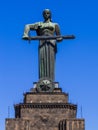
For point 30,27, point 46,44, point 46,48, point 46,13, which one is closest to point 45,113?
point 46,48

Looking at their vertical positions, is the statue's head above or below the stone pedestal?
above

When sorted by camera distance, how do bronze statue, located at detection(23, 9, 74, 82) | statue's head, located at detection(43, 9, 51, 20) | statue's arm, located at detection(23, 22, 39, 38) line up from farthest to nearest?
statue's head, located at detection(43, 9, 51, 20), statue's arm, located at detection(23, 22, 39, 38), bronze statue, located at detection(23, 9, 74, 82)

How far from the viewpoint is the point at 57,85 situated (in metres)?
62.2

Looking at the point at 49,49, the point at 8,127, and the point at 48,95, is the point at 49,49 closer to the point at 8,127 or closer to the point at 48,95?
the point at 48,95

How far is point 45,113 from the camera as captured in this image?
60094 millimetres

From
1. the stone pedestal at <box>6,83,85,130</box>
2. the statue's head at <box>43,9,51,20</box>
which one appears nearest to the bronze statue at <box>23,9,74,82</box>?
the statue's head at <box>43,9,51,20</box>

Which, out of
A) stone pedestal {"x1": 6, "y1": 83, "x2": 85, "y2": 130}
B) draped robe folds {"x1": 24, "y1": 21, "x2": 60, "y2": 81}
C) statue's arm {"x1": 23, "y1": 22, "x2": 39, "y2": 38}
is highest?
statue's arm {"x1": 23, "y1": 22, "x2": 39, "y2": 38}

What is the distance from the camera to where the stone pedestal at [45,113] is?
193 feet

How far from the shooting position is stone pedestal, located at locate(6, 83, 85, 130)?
58750 mm

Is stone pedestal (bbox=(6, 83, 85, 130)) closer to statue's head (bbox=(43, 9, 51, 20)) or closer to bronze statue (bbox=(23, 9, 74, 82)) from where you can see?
bronze statue (bbox=(23, 9, 74, 82))

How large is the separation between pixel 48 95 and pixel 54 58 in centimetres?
462

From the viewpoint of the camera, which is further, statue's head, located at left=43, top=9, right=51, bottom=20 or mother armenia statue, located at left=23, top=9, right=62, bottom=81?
statue's head, located at left=43, top=9, right=51, bottom=20

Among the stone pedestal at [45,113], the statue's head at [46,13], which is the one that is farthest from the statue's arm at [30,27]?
the stone pedestal at [45,113]

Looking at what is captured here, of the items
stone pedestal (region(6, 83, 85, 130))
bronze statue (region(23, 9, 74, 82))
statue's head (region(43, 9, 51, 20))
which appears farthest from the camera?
statue's head (region(43, 9, 51, 20))
